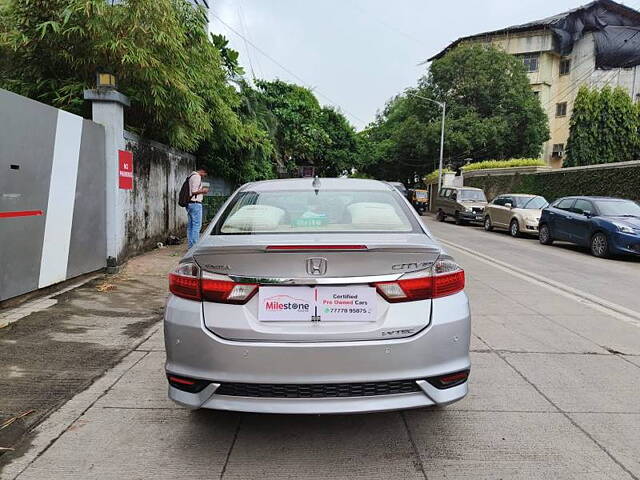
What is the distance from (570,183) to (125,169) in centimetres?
1917

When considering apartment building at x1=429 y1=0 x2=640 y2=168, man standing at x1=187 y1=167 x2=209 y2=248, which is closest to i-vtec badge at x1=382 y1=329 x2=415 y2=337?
man standing at x1=187 y1=167 x2=209 y2=248

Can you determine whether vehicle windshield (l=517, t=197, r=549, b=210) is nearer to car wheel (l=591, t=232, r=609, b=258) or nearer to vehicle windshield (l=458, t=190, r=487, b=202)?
vehicle windshield (l=458, t=190, r=487, b=202)

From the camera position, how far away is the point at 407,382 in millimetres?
2637

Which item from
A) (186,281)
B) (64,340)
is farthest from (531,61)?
(186,281)

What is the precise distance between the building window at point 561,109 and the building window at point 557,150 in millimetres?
2490

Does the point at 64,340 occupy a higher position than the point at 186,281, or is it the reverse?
the point at 186,281

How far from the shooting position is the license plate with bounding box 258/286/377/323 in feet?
8.62

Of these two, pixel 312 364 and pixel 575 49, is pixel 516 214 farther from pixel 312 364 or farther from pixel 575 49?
pixel 575 49

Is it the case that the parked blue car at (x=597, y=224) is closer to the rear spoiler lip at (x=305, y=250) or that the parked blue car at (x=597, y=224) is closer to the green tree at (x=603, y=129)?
the rear spoiler lip at (x=305, y=250)

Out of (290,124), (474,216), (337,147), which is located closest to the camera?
(474,216)

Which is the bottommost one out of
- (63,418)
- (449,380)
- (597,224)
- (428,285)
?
(63,418)

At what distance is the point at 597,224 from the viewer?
12.4 metres

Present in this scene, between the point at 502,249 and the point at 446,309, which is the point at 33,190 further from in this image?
the point at 502,249

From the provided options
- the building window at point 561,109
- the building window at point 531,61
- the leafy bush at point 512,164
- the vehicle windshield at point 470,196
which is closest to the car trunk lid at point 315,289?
the vehicle windshield at point 470,196
